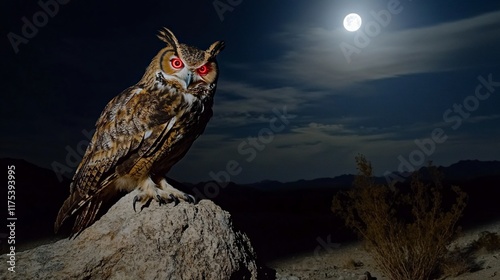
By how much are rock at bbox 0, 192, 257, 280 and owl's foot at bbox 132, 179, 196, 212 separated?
48mm

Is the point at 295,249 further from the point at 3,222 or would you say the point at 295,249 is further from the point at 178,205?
the point at 178,205

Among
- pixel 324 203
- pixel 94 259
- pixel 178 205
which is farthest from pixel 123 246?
pixel 324 203

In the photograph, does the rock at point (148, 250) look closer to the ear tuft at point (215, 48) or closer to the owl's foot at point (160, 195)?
the owl's foot at point (160, 195)

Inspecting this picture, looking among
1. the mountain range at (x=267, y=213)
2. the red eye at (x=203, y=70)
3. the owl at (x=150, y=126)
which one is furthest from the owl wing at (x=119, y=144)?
the mountain range at (x=267, y=213)

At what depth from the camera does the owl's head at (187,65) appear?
11.3 feet

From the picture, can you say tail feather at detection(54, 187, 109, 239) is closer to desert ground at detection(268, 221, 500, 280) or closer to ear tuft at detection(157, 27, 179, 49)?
ear tuft at detection(157, 27, 179, 49)

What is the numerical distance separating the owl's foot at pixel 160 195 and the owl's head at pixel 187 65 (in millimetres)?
737

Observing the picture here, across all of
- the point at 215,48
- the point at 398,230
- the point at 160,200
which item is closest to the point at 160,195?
the point at 160,200

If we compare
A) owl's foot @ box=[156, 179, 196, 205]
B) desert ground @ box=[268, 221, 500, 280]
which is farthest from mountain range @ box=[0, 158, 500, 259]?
owl's foot @ box=[156, 179, 196, 205]

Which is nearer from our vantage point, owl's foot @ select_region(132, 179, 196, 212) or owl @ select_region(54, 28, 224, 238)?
owl @ select_region(54, 28, 224, 238)

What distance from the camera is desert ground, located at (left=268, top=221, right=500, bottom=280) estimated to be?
8.73 m

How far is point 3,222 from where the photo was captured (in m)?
12.0

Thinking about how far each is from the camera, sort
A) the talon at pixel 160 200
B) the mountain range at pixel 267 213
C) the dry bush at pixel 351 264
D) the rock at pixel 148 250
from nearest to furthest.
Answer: the rock at pixel 148 250
the talon at pixel 160 200
the dry bush at pixel 351 264
the mountain range at pixel 267 213

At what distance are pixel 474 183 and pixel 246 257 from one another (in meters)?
21.4
